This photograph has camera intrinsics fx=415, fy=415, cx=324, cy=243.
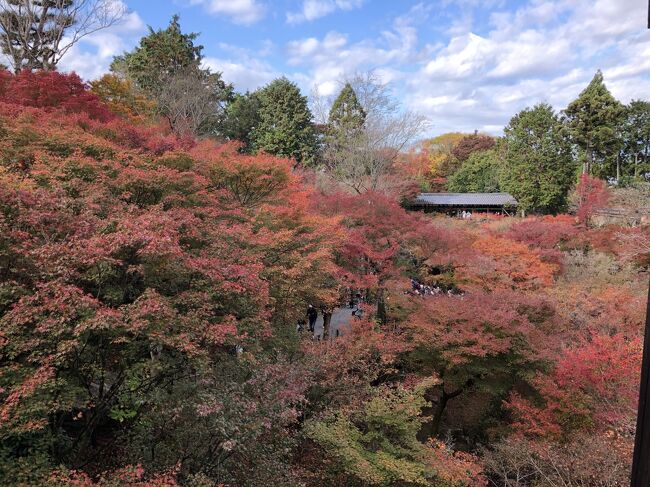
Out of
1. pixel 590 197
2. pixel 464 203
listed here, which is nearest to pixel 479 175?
pixel 464 203

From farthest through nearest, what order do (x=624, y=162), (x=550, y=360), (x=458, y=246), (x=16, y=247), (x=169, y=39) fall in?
(x=624, y=162) < (x=169, y=39) < (x=458, y=246) < (x=550, y=360) < (x=16, y=247)

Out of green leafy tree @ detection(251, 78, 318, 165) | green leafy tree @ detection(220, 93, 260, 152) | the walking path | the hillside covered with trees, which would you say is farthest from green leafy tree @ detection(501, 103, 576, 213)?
green leafy tree @ detection(220, 93, 260, 152)

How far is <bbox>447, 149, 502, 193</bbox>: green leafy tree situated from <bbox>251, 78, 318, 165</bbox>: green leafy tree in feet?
57.3

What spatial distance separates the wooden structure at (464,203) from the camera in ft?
121

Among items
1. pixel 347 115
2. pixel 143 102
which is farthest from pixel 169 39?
pixel 347 115

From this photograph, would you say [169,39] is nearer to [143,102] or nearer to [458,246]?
[143,102]

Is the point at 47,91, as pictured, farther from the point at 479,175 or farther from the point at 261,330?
the point at 479,175

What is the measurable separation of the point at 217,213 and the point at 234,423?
5874 mm

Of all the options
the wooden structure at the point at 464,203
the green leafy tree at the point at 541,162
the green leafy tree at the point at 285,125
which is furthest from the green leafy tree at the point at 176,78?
the green leafy tree at the point at 541,162

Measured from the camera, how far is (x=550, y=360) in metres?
11.6

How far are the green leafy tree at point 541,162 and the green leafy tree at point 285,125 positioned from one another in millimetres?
16065

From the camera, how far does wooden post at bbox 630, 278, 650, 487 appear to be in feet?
3.51

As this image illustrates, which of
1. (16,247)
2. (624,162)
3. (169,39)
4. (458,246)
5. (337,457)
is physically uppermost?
(169,39)

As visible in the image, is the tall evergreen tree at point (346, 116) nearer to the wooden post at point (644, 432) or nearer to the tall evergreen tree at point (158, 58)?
the tall evergreen tree at point (158, 58)
